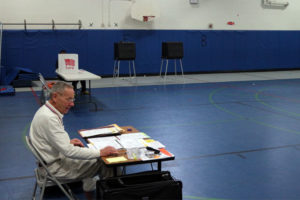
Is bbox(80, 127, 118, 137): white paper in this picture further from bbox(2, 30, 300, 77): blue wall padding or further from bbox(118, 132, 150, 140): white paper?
bbox(2, 30, 300, 77): blue wall padding

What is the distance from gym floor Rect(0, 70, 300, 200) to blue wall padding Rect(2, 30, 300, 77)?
6.17 ft

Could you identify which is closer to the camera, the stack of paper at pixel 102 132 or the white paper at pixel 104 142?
the white paper at pixel 104 142

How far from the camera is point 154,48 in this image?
47.7 feet

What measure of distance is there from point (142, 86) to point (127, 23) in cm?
376

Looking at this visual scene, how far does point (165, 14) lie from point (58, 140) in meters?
12.5

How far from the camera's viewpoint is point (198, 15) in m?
15.1

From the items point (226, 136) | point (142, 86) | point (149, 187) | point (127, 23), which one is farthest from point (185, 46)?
point (149, 187)

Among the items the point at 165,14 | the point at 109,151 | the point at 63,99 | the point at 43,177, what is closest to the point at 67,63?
the point at 43,177

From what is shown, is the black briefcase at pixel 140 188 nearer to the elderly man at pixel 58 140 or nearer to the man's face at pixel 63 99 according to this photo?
the elderly man at pixel 58 140

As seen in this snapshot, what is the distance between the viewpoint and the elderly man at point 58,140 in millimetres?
2795

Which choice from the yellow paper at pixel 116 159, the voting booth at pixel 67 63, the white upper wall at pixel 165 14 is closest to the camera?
the yellow paper at pixel 116 159

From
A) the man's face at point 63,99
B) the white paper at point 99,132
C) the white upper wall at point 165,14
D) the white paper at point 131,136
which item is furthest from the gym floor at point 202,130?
the white upper wall at point 165,14

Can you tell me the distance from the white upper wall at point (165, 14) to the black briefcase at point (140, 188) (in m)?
11.3

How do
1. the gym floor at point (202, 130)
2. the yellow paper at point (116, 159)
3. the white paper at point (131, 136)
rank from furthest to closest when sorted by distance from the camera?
the gym floor at point (202, 130) < the white paper at point (131, 136) < the yellow paper at point (116, 159)
